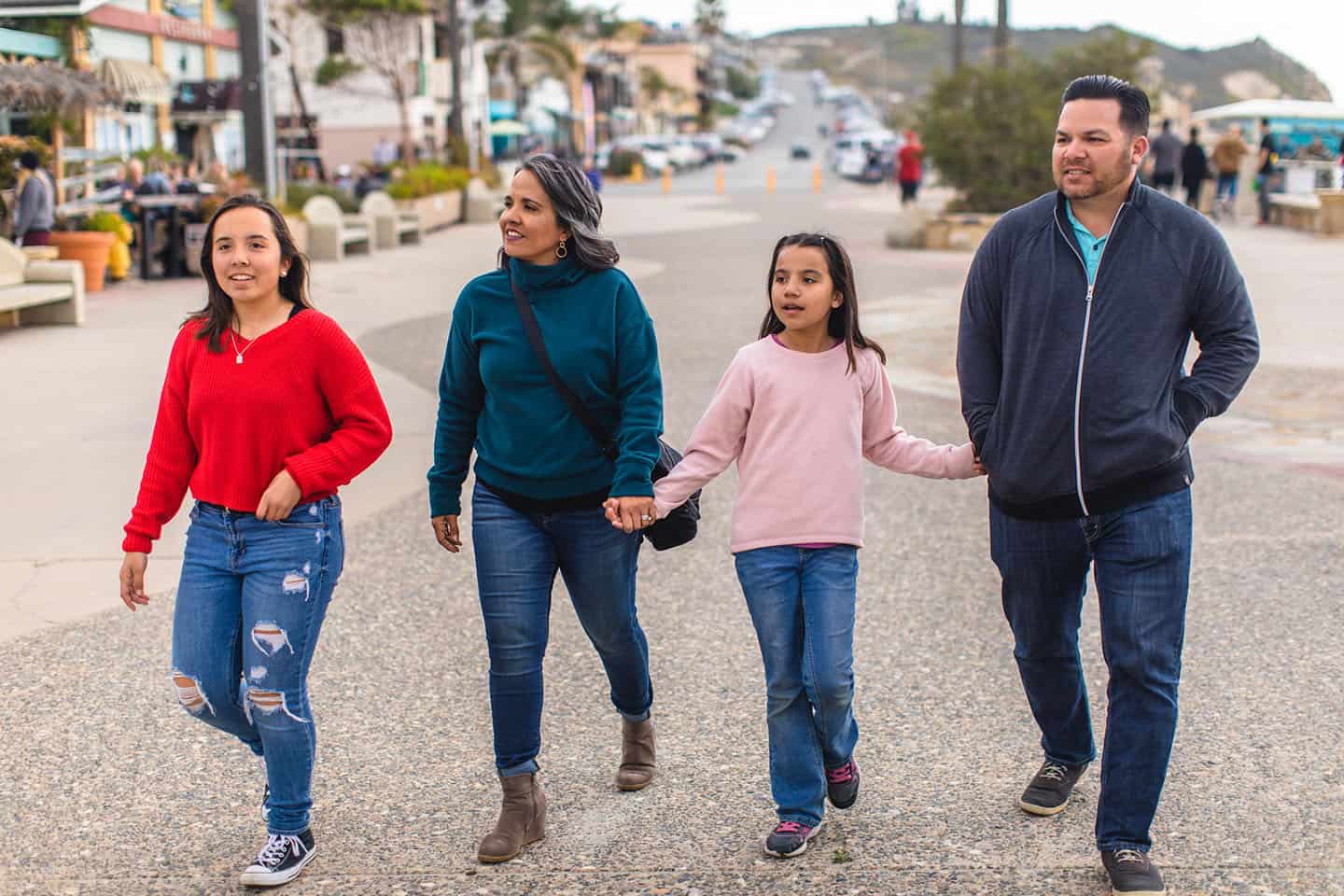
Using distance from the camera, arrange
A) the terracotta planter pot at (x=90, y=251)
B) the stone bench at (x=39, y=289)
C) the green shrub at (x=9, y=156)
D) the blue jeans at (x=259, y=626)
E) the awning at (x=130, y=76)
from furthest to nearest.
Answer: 1. the awning at (x=130, y=76)
2. the terracotta planter pot at (x=90, y=251)
3. the green shrub at (x=9, y=156)
4. the stone bench at (x=39, y=289)
5. the blue jeans at (x=259, y=626)

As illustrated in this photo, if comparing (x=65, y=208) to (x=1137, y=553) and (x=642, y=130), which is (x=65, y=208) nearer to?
(x=1137, y=553)

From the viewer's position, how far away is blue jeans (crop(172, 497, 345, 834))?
3555 mm

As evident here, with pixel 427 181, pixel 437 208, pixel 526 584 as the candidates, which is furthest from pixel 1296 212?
pixel 526 584

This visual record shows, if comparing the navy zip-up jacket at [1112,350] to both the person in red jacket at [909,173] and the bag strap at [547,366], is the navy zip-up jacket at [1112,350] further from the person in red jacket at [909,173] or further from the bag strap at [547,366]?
the person in red jacket at [909,173]

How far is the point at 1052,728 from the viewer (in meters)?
3.99

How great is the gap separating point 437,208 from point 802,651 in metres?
27.0

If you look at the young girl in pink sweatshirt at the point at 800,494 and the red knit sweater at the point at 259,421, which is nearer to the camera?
the red knit sweater at the point at 259,421

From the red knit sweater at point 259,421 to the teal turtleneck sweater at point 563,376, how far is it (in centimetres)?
28

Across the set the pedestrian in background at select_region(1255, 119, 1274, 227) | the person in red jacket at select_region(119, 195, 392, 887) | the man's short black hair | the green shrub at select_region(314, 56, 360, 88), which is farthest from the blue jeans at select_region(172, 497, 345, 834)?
the green shrub at select_region(314, 56, 360, 88)

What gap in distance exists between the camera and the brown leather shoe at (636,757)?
13.7 feet

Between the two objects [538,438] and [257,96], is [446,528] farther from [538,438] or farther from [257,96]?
[257,96]

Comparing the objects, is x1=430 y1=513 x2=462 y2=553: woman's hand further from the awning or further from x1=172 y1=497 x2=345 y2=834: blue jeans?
the awning

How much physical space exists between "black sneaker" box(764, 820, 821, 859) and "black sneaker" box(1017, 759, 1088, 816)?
0.60 metres

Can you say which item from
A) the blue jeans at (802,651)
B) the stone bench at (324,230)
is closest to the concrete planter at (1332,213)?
the stone bench at (324,230)
